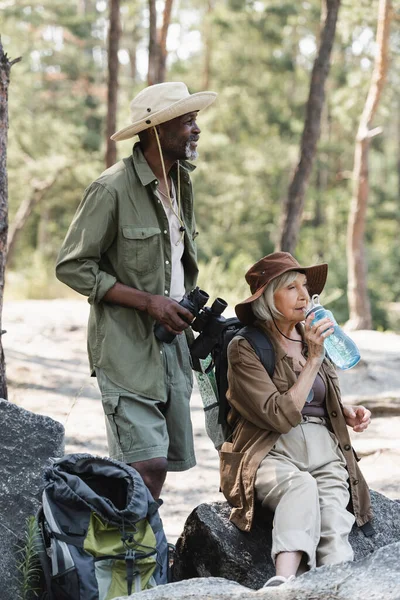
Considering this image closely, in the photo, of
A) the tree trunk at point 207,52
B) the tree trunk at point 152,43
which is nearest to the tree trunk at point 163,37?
the tree trunk at point 152,43

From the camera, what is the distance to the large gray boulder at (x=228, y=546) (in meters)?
3.72

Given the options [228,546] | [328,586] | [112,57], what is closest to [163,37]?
[112,57]

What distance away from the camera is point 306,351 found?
3936mm

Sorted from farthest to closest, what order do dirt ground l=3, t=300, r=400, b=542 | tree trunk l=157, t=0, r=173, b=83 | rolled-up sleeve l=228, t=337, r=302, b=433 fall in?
tree trunk l=157, t=0, r=173, b=83 < dirt ground l=3, t=300, r=400, b=542 < rolled-up sleeve l=228, t=337, r=302, b=433

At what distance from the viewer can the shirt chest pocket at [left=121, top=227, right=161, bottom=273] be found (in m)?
3.81

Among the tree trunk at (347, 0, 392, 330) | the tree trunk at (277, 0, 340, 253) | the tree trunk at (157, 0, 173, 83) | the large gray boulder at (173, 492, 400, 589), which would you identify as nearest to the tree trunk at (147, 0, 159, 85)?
the tree trunk at (157, 0, 173, 83)

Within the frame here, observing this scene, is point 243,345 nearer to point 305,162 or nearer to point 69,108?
point 305,162

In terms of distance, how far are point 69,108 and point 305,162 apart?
62.6ft

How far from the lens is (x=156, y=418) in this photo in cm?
378

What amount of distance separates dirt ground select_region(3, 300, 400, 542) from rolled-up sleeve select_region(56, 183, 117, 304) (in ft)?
4.25

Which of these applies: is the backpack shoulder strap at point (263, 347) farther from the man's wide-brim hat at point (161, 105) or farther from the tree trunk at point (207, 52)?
the tree trunk at point (207, 52)

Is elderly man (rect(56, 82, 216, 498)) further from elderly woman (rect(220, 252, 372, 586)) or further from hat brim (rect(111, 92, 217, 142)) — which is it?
elderly woman (rect(220, 252, 372, 586))

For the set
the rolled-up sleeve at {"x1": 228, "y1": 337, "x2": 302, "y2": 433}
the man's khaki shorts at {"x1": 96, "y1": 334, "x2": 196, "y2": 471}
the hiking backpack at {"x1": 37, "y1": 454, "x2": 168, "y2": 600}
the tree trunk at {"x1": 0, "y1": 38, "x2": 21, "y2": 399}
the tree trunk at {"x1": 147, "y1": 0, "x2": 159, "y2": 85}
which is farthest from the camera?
the tree trunk at {"x1": 147, "y1": 0, "x2": 159, "y2": 85}

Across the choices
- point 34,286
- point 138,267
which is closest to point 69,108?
point 34,286
